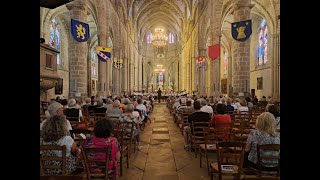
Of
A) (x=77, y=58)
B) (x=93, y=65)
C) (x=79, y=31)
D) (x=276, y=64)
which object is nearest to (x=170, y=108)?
(x=77, y=58)

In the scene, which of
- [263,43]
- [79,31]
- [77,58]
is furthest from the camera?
[263,43]

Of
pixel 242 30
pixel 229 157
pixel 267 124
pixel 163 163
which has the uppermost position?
pixel 242 30

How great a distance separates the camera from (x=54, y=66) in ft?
35.7

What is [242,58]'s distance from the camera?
50.1ft

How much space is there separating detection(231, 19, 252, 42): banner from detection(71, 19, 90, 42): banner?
7.44 m

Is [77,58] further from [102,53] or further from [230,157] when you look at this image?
[230,157]

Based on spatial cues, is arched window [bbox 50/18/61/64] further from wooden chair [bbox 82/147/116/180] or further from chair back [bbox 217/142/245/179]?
chair back [bbox 217/142/245/179]

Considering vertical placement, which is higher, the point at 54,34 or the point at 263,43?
the point at 54,34

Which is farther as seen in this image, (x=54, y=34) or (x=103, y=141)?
(x=54, y=34)

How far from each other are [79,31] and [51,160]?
1031 cm
